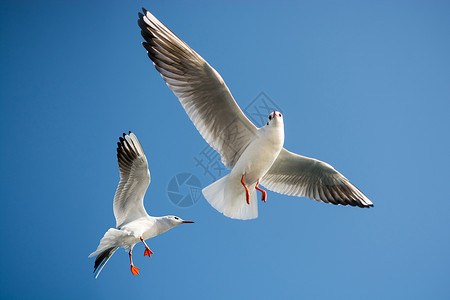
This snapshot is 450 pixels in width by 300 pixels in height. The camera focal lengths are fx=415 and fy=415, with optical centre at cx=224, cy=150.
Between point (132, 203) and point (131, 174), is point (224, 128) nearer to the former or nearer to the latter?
point (131, 174)

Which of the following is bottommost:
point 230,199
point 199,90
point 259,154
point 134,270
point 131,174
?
point 134,270

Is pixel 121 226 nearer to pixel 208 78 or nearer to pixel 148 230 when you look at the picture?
pixel 148 230

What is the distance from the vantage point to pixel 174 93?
2986 mm

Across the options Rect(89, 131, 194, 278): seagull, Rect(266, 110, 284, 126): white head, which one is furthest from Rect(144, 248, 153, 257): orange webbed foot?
Rect(266, 110, 284, 126): white head

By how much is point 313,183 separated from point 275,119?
1049mm

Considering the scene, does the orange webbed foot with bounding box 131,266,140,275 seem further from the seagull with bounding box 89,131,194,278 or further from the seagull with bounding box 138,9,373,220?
the seagull with bounding box 138,9,373,220

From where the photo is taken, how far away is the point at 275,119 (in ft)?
9.44

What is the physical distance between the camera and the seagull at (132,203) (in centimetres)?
377

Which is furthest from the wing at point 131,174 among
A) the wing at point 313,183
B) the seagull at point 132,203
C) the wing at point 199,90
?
the wing at point 313,183

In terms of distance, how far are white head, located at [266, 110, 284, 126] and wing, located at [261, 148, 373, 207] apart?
703 millimetres

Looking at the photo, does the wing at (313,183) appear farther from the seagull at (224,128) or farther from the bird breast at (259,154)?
the bird breast at (259,154)

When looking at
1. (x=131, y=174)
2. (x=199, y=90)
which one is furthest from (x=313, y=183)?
(x=131, y=174)

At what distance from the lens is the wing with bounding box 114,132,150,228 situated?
3.86m

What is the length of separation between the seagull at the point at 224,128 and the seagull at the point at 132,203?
0.95 m
